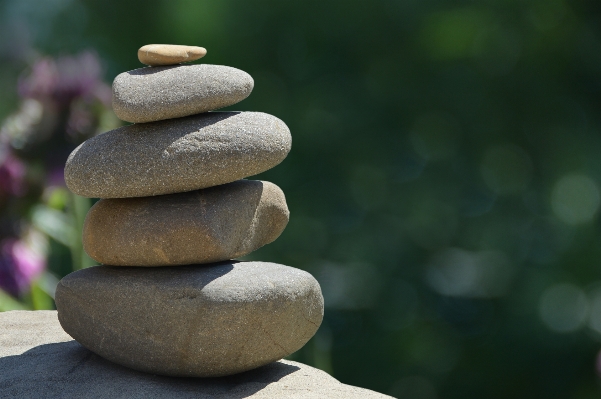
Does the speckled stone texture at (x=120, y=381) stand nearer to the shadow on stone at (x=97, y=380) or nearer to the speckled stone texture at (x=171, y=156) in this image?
the shadow on stone at (x=97, y=380)

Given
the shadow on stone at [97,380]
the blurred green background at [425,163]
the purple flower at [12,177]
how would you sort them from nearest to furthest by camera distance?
the shadow on stone at [97,380] < the purple flower at [12,177] < the blurred green background at [425,163]

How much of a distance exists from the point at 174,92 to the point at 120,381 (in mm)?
994

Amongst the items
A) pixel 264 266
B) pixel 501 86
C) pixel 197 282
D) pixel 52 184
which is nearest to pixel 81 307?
pixel 197 282

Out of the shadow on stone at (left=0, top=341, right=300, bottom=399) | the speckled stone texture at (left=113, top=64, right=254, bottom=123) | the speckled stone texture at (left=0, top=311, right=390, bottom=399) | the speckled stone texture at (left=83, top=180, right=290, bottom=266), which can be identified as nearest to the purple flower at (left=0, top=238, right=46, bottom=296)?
the speckled stone texture at (left=0, top=311, right=390, bottom=399)

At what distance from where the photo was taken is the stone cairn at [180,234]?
239cm

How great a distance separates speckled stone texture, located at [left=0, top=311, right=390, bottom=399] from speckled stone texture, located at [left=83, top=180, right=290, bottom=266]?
39 centimetres

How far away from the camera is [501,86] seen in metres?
5.64

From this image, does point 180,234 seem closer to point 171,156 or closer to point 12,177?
point 171,156

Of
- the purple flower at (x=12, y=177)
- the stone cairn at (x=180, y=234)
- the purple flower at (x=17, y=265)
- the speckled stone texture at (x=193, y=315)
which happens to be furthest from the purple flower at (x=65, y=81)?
the speckled stone texture at (x=193, y=315)

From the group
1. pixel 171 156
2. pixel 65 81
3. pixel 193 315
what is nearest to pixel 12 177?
pixel 65 81

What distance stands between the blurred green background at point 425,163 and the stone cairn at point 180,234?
8.52ft

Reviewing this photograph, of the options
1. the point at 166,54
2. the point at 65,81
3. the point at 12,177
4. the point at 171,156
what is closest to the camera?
the point at 171,156

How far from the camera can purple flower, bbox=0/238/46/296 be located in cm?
383

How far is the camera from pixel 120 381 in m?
2.43
